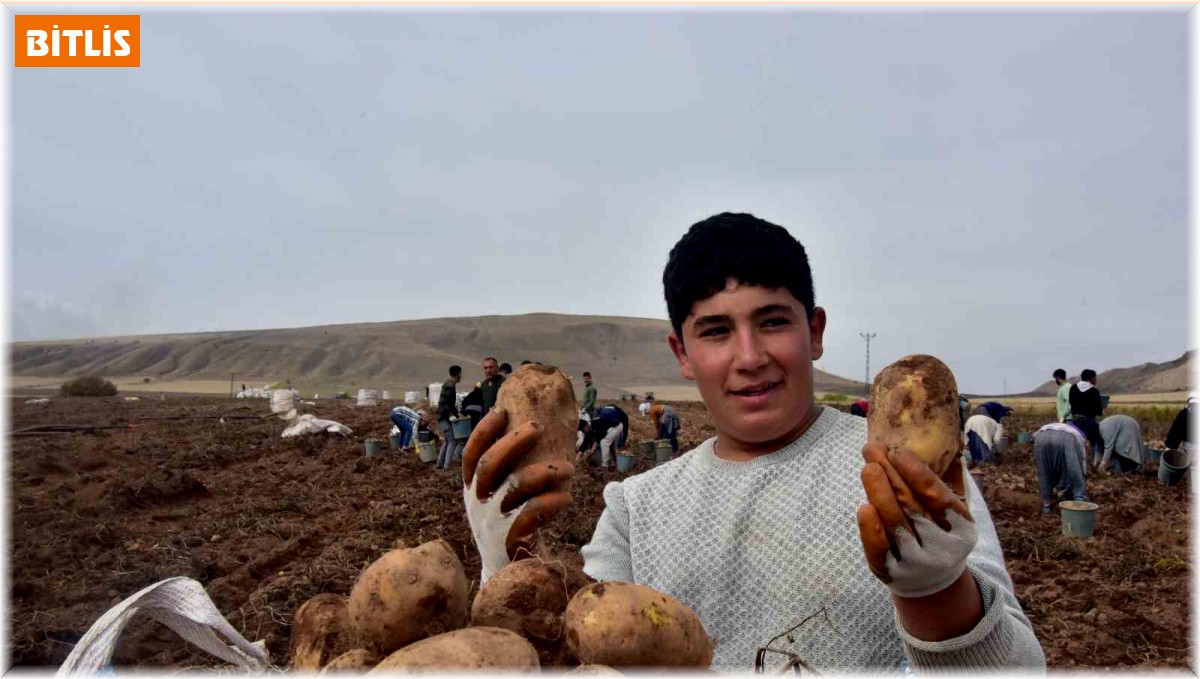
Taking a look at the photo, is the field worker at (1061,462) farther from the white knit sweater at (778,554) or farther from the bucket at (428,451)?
the bucket at (428,451)

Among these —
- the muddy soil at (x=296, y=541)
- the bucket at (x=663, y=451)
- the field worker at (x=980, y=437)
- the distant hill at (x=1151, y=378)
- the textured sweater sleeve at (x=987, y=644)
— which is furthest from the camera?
the distant hill at (x=1151, y=378)

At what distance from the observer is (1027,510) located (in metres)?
7.77

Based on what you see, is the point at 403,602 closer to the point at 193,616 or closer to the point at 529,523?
the point at 529,523

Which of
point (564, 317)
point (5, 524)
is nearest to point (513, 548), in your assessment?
point (5, 524)

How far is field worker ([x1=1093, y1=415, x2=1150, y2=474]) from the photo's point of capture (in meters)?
9.50

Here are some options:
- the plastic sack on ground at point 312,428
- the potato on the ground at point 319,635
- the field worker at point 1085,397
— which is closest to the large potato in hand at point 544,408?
the potato on the ground at point 319,635

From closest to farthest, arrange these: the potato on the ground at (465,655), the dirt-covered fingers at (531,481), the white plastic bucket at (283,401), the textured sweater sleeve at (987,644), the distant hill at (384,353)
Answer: the potato on the ground at (465,655)
the textured sweater sleeve at (987,644)
the dirt-covered fingers at (531,481)
the white plastic bucket at (283,401)
the distant hill at (384,353)

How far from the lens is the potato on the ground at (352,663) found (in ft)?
4.45

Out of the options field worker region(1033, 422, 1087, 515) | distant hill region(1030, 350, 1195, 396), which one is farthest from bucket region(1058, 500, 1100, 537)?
distant hill region(1030, 350, 1195, 396)

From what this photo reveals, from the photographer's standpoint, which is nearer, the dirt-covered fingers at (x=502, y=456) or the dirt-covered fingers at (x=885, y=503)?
the dirt-covered fingers at (x=885, y=503)

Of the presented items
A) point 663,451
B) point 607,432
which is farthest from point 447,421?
point 663,451

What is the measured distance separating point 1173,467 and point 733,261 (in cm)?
946

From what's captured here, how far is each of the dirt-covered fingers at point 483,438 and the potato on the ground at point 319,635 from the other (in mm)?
441

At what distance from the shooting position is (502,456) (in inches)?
72.6
